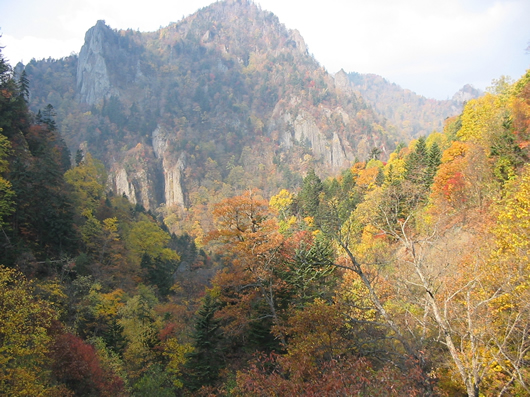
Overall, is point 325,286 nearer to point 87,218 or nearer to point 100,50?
point 87,218

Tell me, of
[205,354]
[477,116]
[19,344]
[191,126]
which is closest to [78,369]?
[19,344]

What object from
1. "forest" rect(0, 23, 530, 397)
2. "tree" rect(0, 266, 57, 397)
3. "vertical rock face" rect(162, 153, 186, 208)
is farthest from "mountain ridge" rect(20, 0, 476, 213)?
"tree" rect(0, 266, 57, 397)

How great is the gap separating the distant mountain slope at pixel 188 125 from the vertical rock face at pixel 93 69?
531mm

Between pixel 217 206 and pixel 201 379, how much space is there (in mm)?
9931

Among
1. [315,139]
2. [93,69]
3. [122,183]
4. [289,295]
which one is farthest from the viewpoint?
[93,69]

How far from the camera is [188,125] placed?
174 m

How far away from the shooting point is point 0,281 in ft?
40.2

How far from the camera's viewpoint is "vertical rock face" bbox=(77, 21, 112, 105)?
169 metres

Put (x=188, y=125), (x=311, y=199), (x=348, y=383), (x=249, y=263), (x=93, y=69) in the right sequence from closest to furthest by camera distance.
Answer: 1. (x=348, y=383)
2. (x=249, y=263)
3. (x=311, y=199)
4. (x=93, y=69)
5. (x=188, y=125)

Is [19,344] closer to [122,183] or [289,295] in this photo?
[289,295]

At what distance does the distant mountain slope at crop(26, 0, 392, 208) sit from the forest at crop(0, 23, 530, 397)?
319 ft

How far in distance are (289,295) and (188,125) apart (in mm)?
169477

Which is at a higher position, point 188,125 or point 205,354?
point 188,125

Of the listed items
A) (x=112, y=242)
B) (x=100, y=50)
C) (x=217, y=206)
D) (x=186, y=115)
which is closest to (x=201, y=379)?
(x=217, y=206)
